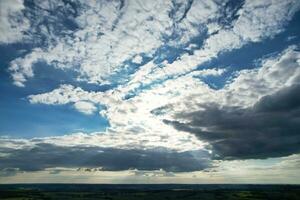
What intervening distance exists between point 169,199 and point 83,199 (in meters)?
53.7

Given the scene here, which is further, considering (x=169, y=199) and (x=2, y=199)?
(x=169, y=199)

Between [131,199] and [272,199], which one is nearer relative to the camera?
[272,199]

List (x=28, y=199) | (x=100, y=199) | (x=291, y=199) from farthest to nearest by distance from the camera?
(x=100, y=199)
(x=28, y=199)
(x=291, y=199)

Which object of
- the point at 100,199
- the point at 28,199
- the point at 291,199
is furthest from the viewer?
the point at 100,199

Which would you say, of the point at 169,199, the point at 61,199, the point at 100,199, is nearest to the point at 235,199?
the point at 169,199

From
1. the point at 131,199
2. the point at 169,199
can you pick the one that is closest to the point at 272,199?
the point at 169,199

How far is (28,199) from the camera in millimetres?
181875

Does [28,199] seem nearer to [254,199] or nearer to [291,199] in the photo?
[254,199]

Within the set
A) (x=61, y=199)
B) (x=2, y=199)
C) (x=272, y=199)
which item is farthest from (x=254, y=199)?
(x=2, y=199)

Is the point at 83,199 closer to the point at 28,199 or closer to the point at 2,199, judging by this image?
the point at 28,199

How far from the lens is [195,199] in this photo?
18350cm

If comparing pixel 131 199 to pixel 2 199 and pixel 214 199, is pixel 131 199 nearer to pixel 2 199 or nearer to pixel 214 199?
pixel 214 199

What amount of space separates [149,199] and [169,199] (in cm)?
1218

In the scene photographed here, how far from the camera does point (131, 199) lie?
189500 mm
